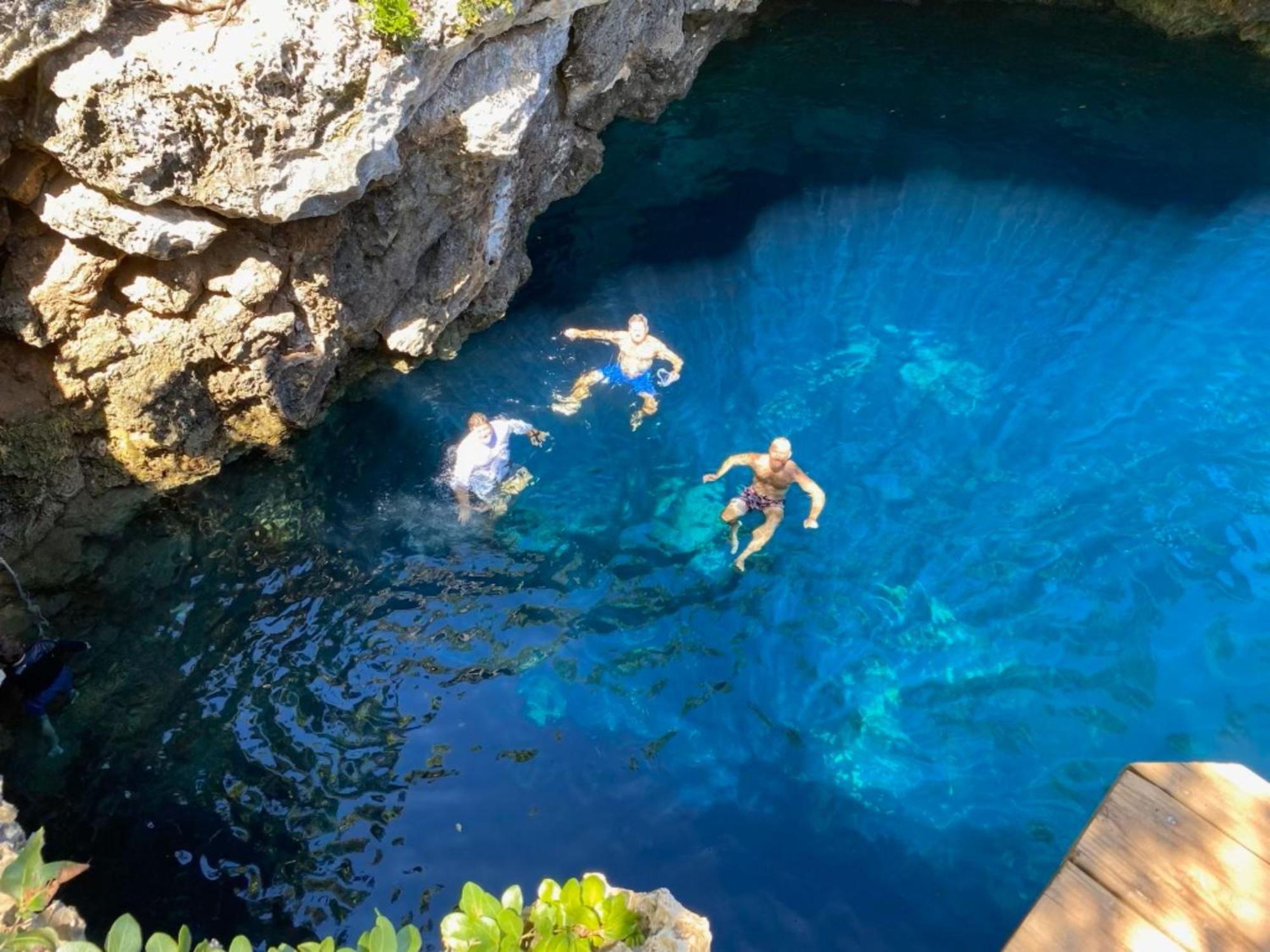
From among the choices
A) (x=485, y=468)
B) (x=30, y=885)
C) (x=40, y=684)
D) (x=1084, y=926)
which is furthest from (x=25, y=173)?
(x=1084, y=926)

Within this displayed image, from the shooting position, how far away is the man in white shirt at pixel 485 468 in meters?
8.54

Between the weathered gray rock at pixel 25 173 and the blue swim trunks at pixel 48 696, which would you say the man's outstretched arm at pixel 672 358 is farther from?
the blue swim trunks at pixel 48 696

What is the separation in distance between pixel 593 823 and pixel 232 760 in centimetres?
287

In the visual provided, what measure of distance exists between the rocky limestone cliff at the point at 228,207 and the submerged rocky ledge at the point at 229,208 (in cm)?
2

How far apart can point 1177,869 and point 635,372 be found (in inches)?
257

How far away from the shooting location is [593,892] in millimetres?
3268

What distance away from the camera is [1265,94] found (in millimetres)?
13164

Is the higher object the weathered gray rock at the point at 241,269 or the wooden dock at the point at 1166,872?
the weathered gray rock at the point at 241,269

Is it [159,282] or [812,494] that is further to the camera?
[812,494]

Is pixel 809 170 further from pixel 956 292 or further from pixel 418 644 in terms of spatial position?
pixel 418 644

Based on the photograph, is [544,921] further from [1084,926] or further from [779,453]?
[779,453]

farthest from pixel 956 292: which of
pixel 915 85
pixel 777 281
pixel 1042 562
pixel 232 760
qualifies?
pixel 232 760

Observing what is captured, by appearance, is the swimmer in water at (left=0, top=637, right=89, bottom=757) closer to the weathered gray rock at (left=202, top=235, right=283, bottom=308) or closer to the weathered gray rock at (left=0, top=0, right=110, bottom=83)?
the weathered gray rock at (left=202, top=235, right=283, bottom=308)

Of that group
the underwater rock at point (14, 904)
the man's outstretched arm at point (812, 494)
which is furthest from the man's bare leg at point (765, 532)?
the underwater rock at point (14, 904)
